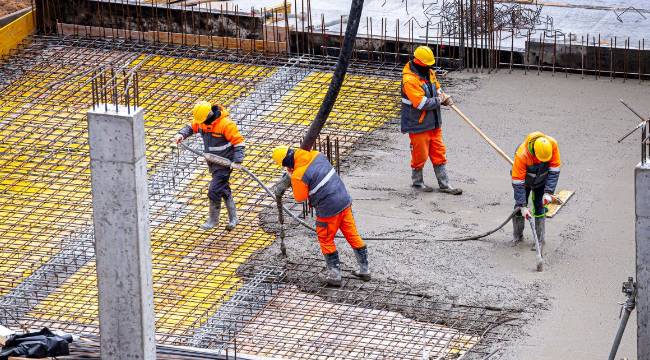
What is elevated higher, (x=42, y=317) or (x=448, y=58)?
(x=448, y=58)

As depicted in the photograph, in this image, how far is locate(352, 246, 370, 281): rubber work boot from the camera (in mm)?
14766

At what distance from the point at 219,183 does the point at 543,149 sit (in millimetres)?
3379

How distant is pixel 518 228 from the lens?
15500mm

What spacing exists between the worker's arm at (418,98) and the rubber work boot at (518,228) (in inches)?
66.9

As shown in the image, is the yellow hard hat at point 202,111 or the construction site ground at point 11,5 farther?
the construction site ground at point 11,5

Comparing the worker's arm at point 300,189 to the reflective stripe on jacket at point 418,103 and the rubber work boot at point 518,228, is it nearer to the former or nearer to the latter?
the rubber work boot at point 518,228

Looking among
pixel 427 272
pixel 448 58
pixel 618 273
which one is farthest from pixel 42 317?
pixel 448 58

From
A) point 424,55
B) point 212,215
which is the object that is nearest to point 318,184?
point 212,215

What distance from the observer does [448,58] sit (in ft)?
67.9

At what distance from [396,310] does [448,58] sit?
6967 mm

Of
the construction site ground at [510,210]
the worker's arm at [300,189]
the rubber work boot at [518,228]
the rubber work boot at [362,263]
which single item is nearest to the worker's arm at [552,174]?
the rubber work boot at [518,228]

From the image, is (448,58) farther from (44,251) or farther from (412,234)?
(44,251)

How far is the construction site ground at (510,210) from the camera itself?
14.2 meters

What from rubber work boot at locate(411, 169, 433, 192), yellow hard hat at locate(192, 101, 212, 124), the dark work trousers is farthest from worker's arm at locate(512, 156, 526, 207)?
yellow hard hat at locate(192, 101, 212, 124)
